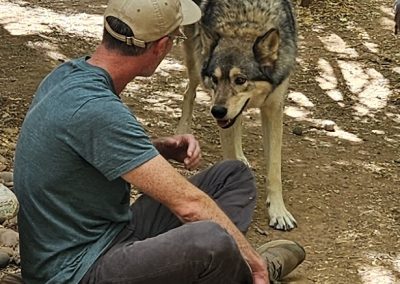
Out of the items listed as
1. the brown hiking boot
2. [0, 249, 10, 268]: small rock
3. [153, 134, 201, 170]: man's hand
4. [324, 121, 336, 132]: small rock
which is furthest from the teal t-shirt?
[324, 121, 336, 132]: small rock

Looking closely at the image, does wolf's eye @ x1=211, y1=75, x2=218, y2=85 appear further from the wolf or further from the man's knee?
the man's knee

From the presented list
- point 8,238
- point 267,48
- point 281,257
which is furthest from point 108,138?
point 267,48

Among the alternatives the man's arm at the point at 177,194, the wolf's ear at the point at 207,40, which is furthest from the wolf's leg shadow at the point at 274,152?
the man's arm at the point at 177,194

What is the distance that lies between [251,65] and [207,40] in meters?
0.39

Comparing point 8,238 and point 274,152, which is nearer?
point 8,238

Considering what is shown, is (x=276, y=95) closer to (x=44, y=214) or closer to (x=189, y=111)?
(x=189, y=111)

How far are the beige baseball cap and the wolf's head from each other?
1.88 m

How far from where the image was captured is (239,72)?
491cm

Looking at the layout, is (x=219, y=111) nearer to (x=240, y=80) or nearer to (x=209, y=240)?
(x=240, y=80)

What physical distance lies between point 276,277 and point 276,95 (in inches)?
61.1

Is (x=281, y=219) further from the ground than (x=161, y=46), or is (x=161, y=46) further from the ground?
(x=161, y=46)

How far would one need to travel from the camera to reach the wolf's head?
4.91 meters

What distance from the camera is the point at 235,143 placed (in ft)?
18.8

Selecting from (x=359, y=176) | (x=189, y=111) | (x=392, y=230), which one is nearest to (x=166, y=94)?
(x=189, y=111)
